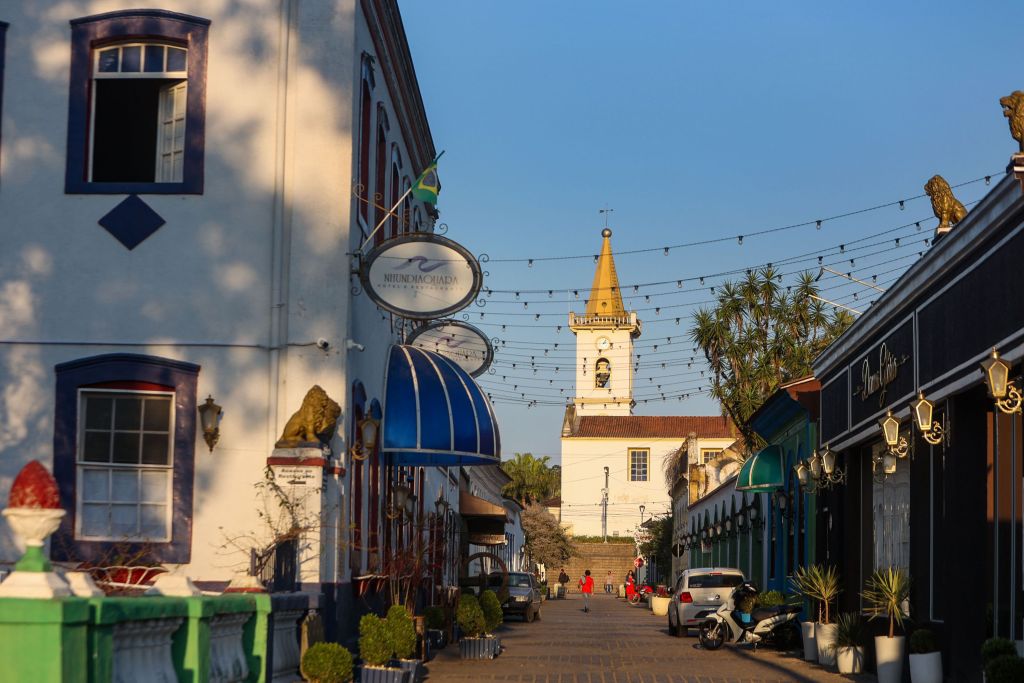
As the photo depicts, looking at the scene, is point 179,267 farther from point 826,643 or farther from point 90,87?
point 826,643

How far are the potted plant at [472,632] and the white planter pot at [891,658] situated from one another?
22.8 ft

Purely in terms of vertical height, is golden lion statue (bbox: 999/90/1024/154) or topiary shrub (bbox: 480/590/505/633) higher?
golden lion statue (bbox: 999/90/1024/154)

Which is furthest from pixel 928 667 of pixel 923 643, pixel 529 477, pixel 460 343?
pixel 529 477

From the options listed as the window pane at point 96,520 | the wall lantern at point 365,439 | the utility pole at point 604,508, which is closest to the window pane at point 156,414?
the window pane at point 96,520

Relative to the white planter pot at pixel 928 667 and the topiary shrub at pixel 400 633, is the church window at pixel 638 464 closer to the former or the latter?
the white planter pot at pixel 928 667

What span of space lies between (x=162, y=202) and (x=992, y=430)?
10.3 m

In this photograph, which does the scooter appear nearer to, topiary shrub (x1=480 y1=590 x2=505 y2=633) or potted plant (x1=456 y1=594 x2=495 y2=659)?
topiary shrub (x1=480 y1=590 x2=505 y2=633)

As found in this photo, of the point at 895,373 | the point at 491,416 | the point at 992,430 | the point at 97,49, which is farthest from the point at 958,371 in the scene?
the point at 97,49

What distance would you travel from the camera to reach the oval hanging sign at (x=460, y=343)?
77.4 ft

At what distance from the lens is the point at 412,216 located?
2695 centimetres

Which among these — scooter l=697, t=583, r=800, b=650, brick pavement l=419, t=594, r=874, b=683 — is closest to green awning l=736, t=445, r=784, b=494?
brick pavement l=419, t=594, r=874, b=683

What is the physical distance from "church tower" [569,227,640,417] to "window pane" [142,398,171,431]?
10268cm

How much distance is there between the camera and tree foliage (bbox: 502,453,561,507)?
10012 cm

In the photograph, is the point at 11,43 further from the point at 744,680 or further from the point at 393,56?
the point at 744,680
